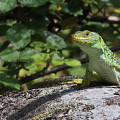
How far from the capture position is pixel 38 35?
4.49 metres

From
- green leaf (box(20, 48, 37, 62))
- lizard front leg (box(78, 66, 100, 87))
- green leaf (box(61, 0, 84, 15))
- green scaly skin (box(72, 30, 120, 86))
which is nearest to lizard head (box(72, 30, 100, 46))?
green scaly skin (box(72, 30, 120, 86))

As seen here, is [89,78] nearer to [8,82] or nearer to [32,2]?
[8,82]

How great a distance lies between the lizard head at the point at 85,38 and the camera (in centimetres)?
304

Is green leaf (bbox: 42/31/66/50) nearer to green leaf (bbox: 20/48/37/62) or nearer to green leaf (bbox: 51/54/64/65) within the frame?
green leaf (bbox: 51/54/64/65)

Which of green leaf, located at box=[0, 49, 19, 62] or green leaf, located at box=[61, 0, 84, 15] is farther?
green leaf, located at box=[61, 0, 84, 15]

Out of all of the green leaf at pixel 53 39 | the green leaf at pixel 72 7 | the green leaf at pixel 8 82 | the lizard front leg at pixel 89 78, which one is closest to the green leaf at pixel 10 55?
the green leaf at pixel 8 82

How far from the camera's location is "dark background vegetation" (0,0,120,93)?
12.1 feet

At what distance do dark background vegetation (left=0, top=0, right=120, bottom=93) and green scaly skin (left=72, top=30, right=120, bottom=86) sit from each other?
398 millimetres

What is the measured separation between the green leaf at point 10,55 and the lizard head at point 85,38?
3.21 feet

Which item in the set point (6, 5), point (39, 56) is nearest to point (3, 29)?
point (6, 5)

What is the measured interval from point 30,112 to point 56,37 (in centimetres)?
170

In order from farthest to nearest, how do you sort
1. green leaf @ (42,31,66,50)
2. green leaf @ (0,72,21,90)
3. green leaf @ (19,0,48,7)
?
green leaf @ (42,31,66,50) → green leaf @ (19,0,48,7) → green leaf @ (0,72,21,90)

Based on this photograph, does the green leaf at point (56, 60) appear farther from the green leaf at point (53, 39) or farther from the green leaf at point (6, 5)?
the green leaf at point (6, 5)

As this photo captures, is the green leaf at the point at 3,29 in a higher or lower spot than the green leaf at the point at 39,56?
higher
